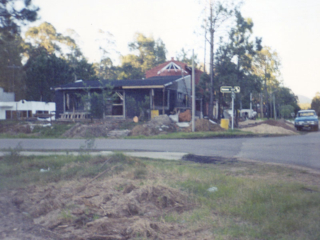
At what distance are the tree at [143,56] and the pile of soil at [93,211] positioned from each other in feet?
195

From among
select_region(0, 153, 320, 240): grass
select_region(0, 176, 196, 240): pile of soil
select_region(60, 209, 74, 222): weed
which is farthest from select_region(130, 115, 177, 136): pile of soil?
select_region(60, 209, 74, 222): weed

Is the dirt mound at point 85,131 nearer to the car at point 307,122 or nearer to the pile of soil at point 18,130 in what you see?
the pile of soil at point 18,130

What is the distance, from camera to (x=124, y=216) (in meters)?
5.40

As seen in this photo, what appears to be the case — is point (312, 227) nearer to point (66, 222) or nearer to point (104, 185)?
point (66, 222)

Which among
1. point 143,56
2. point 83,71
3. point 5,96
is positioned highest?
point 143,56

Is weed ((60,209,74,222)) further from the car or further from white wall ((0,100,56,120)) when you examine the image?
white wall ((0,100,56,120))

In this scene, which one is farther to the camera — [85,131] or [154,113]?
[154,113]

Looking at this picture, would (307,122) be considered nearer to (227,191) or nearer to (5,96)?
(227,191)

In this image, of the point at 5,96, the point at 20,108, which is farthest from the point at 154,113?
the point at 5,96

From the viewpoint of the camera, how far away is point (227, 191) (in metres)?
6.41

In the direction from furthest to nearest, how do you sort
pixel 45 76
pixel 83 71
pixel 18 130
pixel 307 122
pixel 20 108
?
pixel 83 71, pixel 45 76, pixel 20 108, pixel 307 122, pixel 18 130

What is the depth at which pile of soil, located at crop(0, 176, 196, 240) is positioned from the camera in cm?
471

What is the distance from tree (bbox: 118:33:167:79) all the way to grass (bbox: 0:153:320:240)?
2247 inches

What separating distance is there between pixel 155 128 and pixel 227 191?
662 inches
